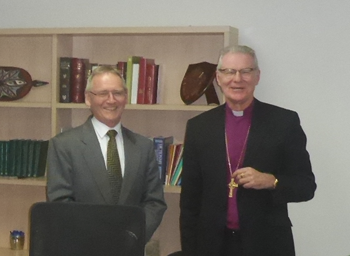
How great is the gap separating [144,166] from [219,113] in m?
0.40

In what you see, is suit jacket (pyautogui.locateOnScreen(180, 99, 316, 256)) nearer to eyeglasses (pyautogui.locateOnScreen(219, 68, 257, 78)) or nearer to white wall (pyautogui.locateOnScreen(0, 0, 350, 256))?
eyeglasses (pyautogui.locateOnScreen(219, 68, 257, 78))

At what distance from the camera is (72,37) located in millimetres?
3572

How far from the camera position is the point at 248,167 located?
7.64 feet

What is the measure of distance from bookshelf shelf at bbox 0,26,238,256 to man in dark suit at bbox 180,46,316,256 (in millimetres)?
775

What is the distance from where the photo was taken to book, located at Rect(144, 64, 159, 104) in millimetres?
3316

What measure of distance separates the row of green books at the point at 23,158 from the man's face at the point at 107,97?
1.24m

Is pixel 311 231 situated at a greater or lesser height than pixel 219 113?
lesser

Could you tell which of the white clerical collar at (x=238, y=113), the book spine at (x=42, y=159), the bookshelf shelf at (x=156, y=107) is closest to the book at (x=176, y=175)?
the bookshelf shelf at (x=156, y=107)

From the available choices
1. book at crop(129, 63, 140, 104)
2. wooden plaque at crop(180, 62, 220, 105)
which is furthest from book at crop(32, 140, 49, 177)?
wooden plaque at crop(180, 62, 220, 105)

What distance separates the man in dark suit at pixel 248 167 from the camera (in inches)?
93.6

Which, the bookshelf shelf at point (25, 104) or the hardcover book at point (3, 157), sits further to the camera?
the hardcover book at point (3, 157)

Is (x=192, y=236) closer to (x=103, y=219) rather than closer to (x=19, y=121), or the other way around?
(x=103, y=219)

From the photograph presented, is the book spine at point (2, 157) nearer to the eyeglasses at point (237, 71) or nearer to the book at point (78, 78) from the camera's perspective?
the book at point (78, 78)

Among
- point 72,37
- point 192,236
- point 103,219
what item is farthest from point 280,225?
point 72,37
